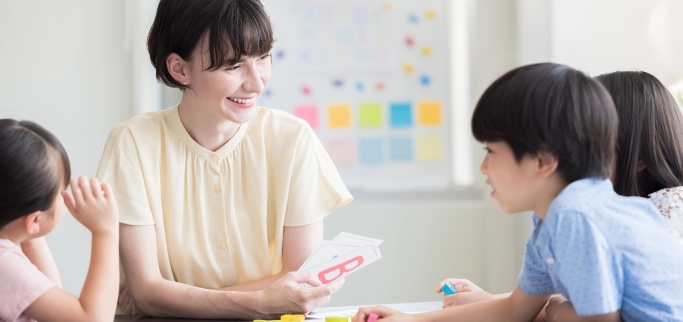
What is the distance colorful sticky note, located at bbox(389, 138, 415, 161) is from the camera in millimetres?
3420

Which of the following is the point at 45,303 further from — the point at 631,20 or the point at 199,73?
the point at 631,20

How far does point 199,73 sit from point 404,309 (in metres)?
0.76

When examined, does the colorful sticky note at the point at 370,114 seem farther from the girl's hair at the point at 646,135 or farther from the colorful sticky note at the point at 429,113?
the girl's hair at the point at 646,135

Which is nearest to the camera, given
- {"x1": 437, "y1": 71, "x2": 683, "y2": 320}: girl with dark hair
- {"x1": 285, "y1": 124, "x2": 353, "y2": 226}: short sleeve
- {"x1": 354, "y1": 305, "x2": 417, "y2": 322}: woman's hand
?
{"x1": 354, "y1": 305, "x2": 417, "y2": 322}: woman's hand

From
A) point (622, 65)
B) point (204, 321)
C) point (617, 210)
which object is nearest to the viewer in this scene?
point (617, 210)

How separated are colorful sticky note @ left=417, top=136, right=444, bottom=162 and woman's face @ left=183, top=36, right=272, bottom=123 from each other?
5.78ft

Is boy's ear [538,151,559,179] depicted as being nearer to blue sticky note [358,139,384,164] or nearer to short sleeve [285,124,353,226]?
short sleeve [285,124,353,226]

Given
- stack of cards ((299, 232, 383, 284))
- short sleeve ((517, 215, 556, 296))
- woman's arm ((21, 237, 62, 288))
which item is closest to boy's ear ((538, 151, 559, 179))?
short sleeve ((517, 215, 556, 296))

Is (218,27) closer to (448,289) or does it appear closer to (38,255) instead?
(38,255)

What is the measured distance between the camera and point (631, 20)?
3.29m

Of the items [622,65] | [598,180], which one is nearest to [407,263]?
[622,65]

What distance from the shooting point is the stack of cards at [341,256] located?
1469 mm

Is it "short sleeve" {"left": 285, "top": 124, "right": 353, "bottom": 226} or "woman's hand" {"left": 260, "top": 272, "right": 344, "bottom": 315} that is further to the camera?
"short sleeve" {"left": 285, "top": 124, "right": 353, "bottom": 226}

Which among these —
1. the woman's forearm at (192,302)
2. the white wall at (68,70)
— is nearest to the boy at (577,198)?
the woman's forearm at (192,302)
